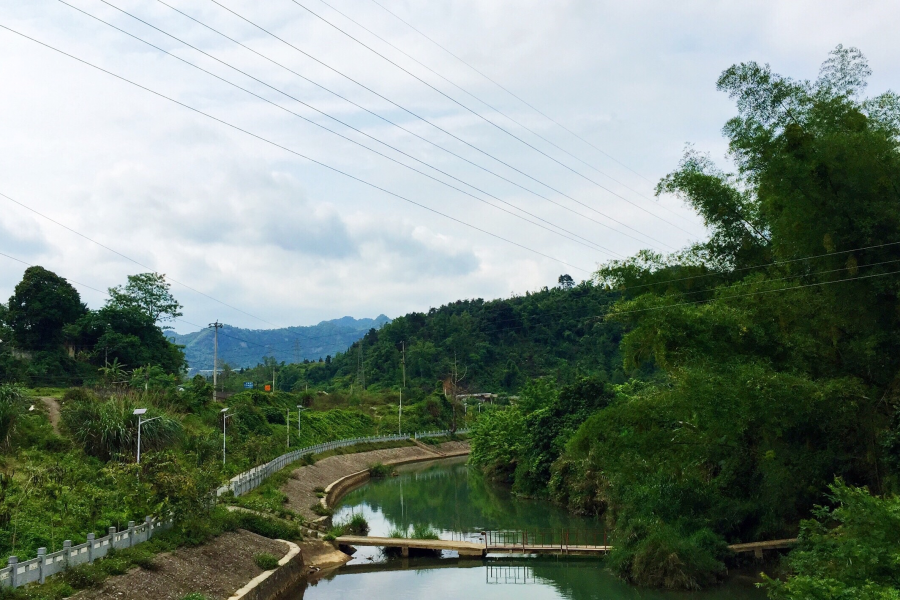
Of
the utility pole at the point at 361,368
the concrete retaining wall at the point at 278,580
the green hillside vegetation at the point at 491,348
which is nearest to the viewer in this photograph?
the concrete retaining wall at the point at 278,580

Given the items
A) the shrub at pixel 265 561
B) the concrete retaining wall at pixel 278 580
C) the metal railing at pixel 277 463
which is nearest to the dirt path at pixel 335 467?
the metal railing at pixel 277 463

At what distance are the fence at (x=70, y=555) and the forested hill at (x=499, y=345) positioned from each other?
71048mm

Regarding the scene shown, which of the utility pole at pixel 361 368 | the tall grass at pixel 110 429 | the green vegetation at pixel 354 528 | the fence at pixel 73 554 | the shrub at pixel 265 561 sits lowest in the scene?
the green vegetation at pixel 354 528

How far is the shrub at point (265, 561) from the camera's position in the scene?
2236 cm

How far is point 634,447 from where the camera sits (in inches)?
864

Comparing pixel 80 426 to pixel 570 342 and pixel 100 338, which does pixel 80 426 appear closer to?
pixel 100 338

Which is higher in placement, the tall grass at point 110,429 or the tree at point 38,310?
the tree at point 38,310

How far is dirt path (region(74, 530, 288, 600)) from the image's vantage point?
1670 centimetres

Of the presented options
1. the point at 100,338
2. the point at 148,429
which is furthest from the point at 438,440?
the point at 148,429

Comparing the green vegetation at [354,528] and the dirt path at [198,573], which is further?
the green vegetation at [354,528]

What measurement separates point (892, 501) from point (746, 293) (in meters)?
7.59

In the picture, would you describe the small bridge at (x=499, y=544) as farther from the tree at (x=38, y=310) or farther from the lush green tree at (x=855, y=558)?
the tree at (x=38, y=310)

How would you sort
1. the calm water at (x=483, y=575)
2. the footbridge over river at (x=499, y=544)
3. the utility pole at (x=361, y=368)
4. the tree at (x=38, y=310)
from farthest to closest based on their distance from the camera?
the utility pole at (x=361, y=368)
the tree at (x=38, y=310)
the footbridge over river at (x=499, y=544)
the calm water at (x=483, y=575)

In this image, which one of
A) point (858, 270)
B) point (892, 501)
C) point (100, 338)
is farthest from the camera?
point (100, 338)
